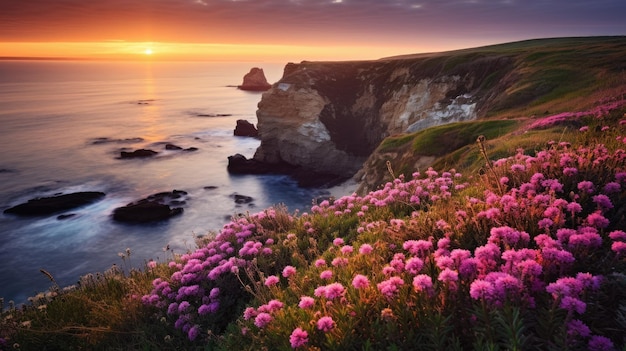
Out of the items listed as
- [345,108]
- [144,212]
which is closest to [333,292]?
[144,212]

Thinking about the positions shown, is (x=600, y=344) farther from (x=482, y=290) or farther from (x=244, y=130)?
(x=244, y=130)

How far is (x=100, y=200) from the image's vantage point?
48312 mm

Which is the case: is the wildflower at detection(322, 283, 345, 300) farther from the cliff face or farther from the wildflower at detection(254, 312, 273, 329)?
the cliff face

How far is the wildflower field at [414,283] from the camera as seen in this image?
282 centimetres

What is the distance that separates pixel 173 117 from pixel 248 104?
43791 millimetres

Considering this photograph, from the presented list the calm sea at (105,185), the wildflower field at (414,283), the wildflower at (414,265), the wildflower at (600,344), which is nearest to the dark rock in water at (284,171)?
the calm sea at (105,185)

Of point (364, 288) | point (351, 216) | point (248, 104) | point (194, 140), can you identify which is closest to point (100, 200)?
point (194, 140)

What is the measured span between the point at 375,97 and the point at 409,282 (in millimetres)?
67237

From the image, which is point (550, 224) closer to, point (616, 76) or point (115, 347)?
point (115, 347)

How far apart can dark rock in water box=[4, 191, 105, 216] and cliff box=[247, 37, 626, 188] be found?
27545mm

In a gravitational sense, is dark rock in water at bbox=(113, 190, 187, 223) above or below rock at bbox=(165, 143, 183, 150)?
below

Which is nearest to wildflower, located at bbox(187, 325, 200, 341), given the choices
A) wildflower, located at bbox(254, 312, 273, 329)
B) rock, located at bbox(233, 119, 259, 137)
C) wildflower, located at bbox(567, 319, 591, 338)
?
wildflower, located at bbox(254, 312, 273, 329)

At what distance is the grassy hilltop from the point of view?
→ 2.83 metres

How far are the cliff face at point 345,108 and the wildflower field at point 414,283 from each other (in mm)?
48777
